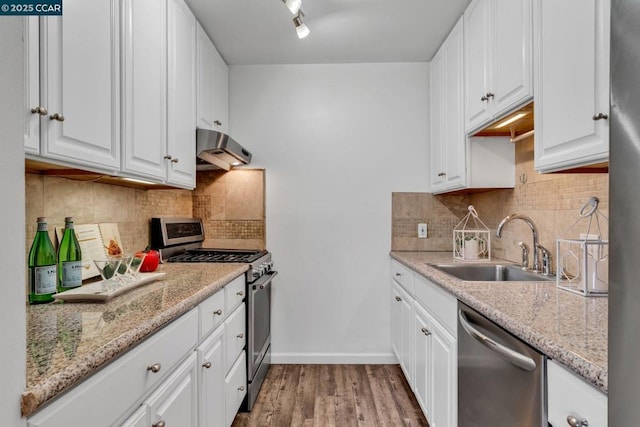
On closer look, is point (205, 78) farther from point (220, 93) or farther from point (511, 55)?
point (511, 55)

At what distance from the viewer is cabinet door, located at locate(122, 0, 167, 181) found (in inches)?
57.3

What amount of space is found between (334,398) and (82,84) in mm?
2166

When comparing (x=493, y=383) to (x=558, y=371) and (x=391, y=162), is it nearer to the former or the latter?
(x=558, y=371)

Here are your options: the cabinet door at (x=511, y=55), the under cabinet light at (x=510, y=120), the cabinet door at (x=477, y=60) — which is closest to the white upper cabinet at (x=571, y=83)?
the cabinet door at (x=511, y=55)

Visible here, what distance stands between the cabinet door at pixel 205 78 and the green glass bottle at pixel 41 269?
1.22m

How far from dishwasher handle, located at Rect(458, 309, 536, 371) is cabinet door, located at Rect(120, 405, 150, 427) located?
103 centimetres

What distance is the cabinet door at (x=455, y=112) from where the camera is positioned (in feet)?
7.13

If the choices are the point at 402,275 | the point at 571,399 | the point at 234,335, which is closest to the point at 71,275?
the point at 234,335

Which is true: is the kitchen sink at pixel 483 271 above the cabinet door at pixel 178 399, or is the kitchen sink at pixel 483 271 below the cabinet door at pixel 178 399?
above

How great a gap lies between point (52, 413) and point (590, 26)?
1706 millimetres

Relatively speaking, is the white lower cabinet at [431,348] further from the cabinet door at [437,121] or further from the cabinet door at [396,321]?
the cabinet door at [437,121]

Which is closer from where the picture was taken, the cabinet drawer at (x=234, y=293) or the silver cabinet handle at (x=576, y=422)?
the silver cabinet handle at (x=576, y=422)

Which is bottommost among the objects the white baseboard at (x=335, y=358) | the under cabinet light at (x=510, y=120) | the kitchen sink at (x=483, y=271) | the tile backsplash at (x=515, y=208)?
the white baseboard at (x=335, y=358)

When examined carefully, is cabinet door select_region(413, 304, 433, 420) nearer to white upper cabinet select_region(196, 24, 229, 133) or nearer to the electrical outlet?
the electrical outlet
